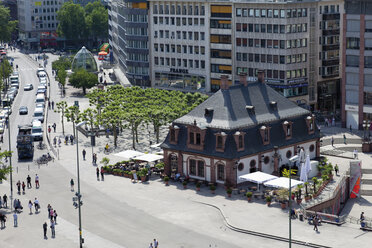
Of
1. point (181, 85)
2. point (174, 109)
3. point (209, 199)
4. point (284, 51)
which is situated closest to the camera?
point (209, 199)

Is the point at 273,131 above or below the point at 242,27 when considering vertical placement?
below

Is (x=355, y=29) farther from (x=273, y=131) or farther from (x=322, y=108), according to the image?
(x=273, y=131)

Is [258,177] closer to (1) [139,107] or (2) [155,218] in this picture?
(2) [155,218]

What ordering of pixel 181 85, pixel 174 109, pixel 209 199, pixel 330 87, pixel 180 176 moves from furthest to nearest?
pixel 181 85, pixel 330 87, pixel 174 109, pixel 180 176, pixel 209 199

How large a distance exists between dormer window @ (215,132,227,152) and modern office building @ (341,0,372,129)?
144ft

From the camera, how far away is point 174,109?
137 meters

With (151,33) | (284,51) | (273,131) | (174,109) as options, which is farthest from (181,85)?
(273,131)

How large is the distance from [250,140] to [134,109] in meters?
34.0

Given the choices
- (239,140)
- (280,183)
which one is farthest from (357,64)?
(280,183)

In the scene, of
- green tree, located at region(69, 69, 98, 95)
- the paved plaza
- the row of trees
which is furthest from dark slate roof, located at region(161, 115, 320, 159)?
green tree, located at region(69, 69, 98, 95)

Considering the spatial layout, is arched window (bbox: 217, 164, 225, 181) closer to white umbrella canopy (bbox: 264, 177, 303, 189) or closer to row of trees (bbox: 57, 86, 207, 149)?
white umbrella canopy (bbox: 264, 177, 303, 189)

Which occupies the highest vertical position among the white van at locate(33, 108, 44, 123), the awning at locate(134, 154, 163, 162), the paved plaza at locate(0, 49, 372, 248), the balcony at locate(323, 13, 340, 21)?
the balcony at locate(323, 13, 340, 21)

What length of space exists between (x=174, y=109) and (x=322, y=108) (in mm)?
41622

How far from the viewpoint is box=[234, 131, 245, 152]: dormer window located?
106963 millimetres
